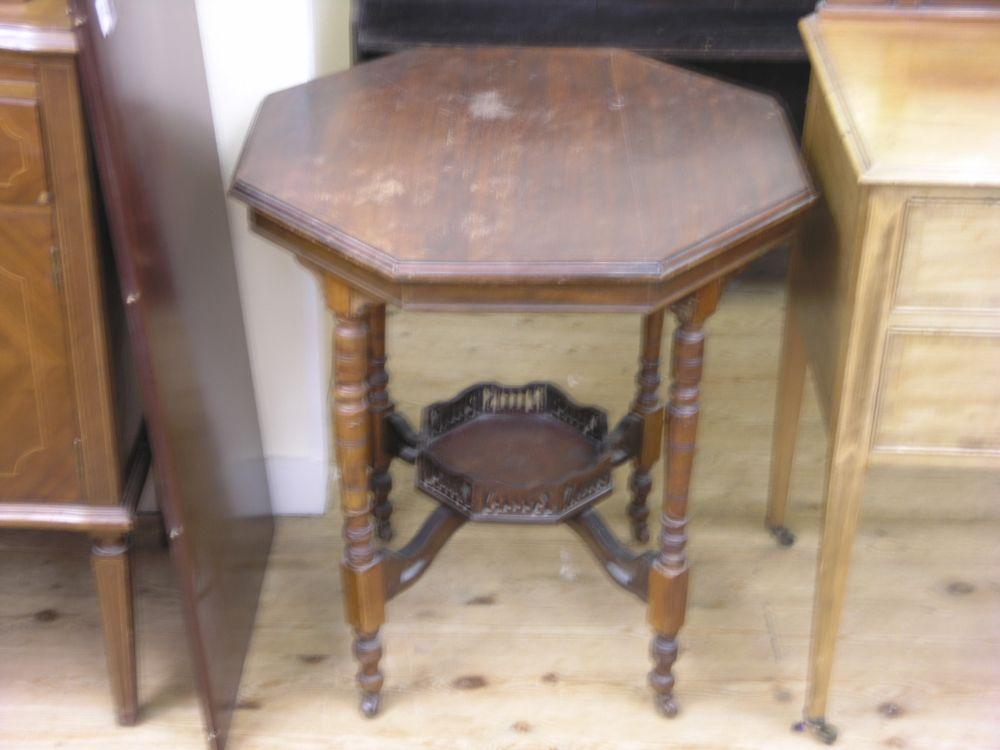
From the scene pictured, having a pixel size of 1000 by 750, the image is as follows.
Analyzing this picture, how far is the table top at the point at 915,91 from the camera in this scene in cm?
149

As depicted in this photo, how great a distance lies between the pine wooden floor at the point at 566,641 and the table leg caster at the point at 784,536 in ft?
0.05

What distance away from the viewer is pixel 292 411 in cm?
224

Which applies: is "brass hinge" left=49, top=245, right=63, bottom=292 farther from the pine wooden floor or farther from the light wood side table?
the light wood side table

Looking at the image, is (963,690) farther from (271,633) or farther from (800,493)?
(271,633)

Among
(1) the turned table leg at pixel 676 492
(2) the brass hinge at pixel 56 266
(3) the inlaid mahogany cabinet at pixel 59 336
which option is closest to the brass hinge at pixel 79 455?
(3) the inlaid mahogany cabinet at pixel 59 336

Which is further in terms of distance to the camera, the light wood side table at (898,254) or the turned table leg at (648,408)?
the turned table leg at (648,408)

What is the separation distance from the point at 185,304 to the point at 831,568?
985mm

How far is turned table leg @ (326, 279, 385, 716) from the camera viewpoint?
5.40 feet

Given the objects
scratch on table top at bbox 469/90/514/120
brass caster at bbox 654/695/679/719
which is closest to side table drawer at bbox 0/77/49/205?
scratch on table top at bbox 469/90/514/120

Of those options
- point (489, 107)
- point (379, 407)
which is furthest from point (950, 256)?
point (379, 407)

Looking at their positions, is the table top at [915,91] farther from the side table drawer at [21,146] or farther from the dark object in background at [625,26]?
the side table drawer at [21,146]

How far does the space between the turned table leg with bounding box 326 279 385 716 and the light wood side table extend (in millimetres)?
634

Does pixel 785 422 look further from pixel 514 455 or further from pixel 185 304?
pixel 185 304

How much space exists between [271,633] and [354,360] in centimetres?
66
